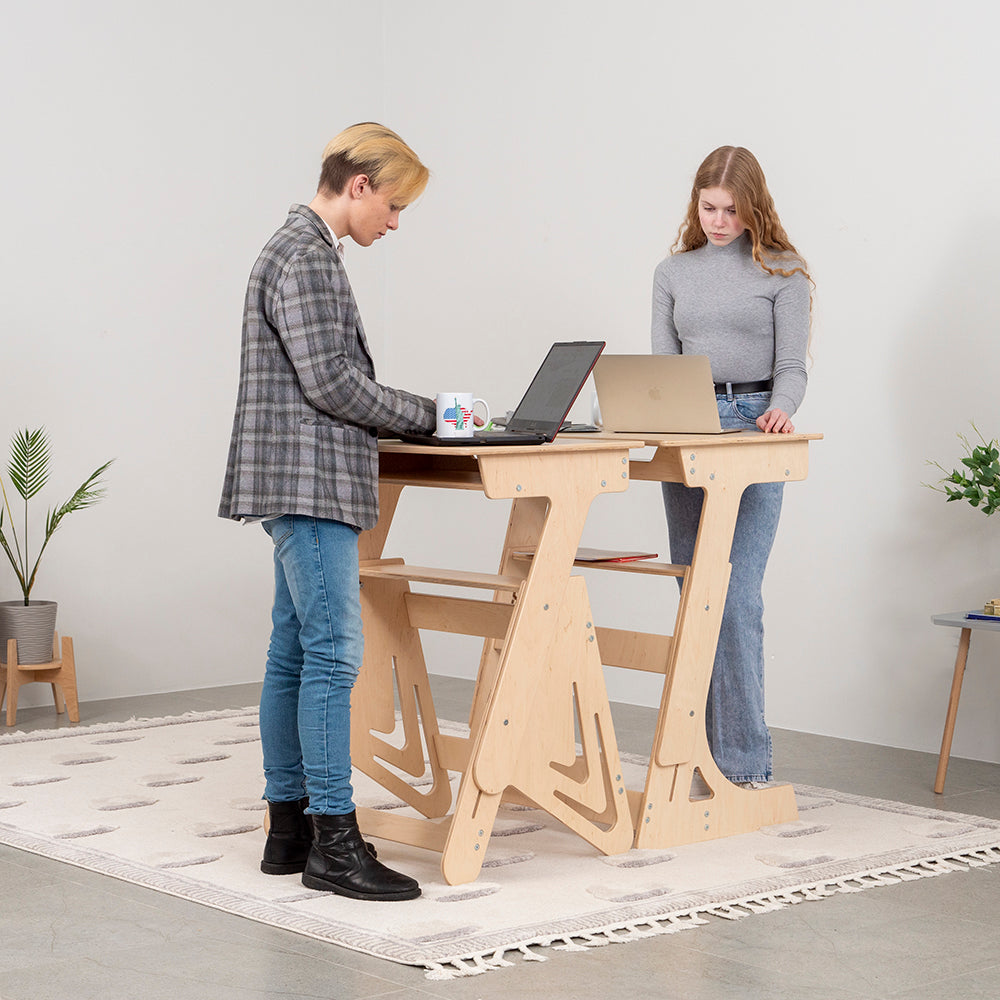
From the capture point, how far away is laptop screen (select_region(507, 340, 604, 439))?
8.78 ft

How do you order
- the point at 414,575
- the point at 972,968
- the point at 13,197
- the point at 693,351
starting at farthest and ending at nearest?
the point at 13,197, the point at 693,351, the point at 414,575, the point at 972,968

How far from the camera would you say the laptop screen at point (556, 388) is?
268cm

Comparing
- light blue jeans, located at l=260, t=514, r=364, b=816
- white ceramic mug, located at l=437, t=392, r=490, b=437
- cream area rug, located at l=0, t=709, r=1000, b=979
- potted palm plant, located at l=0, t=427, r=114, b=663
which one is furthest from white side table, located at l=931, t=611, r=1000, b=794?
potted palm plant, located at l=0, t=427, r=114, b=663

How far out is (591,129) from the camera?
4789 mm

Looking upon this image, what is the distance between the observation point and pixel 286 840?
2.79 m

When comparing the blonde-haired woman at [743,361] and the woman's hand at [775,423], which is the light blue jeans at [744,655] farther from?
the woman's hand at [775,423]

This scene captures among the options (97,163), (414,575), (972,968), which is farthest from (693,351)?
(97,163)

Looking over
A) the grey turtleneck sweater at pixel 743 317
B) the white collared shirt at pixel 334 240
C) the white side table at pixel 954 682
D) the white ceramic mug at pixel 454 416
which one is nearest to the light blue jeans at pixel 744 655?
the grey turtleneck sweater at pixel 743 317

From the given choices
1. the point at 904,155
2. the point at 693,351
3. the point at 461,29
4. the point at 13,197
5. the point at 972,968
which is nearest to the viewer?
the point at 972,968

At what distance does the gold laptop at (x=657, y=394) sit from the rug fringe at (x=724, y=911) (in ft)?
3.02

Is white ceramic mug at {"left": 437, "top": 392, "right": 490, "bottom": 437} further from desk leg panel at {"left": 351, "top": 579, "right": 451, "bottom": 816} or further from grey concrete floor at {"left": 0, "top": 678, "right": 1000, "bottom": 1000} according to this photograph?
grey concrete floor at {"left": 0, "top": 678, "right": 1000, "bottom": 1000}

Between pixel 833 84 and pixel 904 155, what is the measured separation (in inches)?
12.2

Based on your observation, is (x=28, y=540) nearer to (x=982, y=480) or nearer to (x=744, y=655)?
(x=744, y=655)

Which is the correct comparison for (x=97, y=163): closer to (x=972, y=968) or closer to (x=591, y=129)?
(x=591, y=129)
